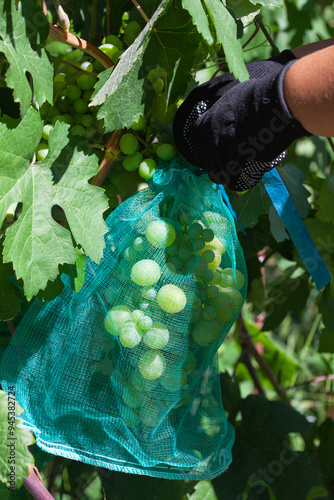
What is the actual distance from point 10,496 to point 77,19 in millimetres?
849

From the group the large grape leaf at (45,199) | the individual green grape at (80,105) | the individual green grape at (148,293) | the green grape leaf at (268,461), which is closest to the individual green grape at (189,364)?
the individual green grape at (148,293)

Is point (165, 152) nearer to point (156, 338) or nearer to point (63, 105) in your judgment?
point (63, 105)

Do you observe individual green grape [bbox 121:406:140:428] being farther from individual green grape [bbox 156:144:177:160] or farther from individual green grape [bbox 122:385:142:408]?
individual green grape [bbox 156:144:177:160]

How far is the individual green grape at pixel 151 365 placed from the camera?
0.71m

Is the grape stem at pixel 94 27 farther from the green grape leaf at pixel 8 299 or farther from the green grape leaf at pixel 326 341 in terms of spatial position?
the green grape leaf at pixel 326 341

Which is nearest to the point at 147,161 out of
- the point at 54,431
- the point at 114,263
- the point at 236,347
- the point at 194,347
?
the point at 114,263

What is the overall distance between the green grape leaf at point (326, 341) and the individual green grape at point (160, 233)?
2.32ft

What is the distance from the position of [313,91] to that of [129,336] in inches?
15.9

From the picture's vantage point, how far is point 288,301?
1.24 metres

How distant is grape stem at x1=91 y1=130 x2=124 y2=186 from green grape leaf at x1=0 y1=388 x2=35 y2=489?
36cm

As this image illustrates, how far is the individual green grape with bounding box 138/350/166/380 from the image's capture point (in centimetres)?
71

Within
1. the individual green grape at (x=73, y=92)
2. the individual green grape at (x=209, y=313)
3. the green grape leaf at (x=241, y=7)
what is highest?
the green grape leaf at (x=241, y=7)

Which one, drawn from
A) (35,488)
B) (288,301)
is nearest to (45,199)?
(35,488)

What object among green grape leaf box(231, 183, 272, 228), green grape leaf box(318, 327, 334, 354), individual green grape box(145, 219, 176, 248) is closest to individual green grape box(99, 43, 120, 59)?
individual green grape box(145, 219, 176, 248)
